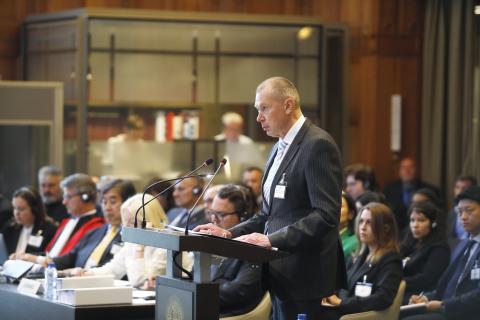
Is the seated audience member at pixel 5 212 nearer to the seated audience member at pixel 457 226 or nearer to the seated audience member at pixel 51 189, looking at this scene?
the seated audience member at pixel 51 189

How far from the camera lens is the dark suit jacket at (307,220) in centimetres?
377

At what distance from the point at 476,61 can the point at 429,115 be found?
32.1 inches

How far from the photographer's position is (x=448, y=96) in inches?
424

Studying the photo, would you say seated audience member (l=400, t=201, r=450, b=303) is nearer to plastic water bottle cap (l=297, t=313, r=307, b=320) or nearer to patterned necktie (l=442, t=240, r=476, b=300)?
patterned necktie (l=442, t=240, r=476, b=300)

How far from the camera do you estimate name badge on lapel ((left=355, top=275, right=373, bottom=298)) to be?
212 inches

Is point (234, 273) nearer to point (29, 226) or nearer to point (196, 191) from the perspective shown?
point (196, 191)

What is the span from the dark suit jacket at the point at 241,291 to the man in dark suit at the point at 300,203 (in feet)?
3.31

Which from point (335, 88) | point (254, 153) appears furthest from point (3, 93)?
point (335, 88)

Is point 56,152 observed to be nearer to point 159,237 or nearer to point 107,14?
point 107,14

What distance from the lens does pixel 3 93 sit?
998cm

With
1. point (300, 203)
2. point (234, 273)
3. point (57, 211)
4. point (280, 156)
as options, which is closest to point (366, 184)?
point (57, 211)

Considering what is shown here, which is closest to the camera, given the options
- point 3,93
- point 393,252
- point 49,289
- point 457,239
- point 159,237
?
point 159,237

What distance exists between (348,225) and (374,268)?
0.93 m

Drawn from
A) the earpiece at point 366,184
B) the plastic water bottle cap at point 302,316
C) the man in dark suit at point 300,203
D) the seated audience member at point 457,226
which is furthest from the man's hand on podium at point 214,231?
the earpiece at point 366,184
